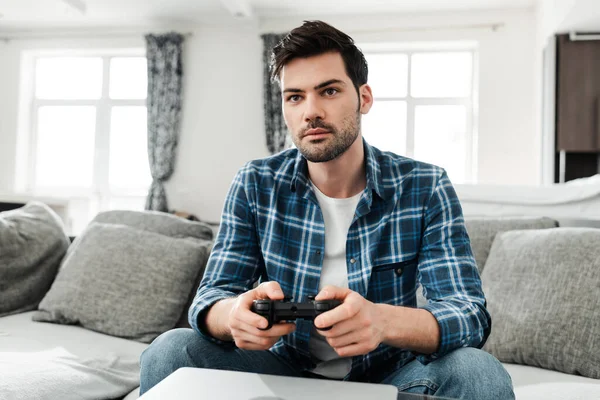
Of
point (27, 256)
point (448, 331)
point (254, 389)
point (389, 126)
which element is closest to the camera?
point (254, 389)

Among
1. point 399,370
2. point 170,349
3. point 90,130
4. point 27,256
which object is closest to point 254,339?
point 170,349

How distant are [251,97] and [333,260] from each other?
486cm

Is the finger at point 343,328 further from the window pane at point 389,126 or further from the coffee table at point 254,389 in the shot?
the window pane at point 389,126

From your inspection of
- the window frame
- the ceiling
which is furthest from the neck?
the window frame

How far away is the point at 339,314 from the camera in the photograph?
2.42ft

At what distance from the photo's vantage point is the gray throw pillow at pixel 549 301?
1271 mm

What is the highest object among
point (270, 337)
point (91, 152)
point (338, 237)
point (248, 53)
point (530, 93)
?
point (248, 53)

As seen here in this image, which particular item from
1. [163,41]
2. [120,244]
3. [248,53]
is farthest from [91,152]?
[120,244]

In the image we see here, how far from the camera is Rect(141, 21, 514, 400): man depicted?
962 mm

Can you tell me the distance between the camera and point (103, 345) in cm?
143

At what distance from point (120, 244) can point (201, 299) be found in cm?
75

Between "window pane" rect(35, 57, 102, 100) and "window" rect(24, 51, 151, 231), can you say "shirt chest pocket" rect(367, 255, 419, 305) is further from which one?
"window pane" rect(35, 57, 102, 100)

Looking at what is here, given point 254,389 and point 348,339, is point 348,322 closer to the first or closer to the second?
point 348,339

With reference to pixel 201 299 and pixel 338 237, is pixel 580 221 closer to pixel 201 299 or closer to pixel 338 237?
pixel 338 237
